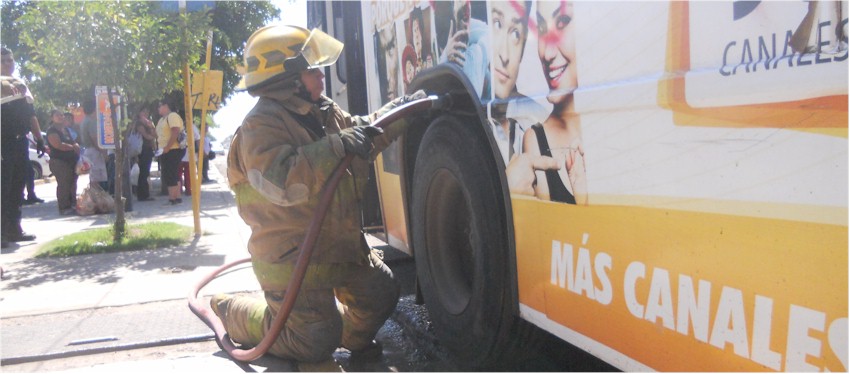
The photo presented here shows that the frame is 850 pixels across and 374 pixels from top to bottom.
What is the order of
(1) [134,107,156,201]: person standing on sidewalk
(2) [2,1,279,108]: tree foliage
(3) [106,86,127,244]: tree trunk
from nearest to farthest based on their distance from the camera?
(2) [2,1,279,108]: tree foliage
(3) [106,86,127,244]: tree trunk
(1) [134,107,156,201]: person standing on sidewalk

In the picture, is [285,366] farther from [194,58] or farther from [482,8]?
[194,58]

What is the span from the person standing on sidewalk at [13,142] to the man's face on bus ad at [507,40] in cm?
589

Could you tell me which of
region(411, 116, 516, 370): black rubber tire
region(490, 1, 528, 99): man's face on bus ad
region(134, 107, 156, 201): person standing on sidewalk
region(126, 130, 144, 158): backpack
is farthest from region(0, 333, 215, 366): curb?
region(126, 130, 144, 158): backpack

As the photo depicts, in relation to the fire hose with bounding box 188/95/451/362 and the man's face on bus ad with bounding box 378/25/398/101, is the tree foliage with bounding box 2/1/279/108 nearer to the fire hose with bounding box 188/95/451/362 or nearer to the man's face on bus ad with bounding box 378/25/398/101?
the man's face on bus ad with bounding box 378/25/398/101

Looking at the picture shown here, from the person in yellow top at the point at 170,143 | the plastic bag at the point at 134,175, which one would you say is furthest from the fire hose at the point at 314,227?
the plastic bag at the point at 134,175

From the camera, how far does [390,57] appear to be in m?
4.34

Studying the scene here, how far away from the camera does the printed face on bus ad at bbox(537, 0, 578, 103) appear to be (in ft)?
8.14

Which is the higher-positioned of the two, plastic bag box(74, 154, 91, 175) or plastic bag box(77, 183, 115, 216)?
plastic bag box(74, 154, 91, 175)

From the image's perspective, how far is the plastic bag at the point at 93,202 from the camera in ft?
35.0

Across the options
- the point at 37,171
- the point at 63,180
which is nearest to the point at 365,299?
the point at 63,180

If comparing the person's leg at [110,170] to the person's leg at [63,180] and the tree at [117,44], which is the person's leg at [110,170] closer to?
the person's leg at [63,180]

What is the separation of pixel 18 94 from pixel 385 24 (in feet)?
15.1

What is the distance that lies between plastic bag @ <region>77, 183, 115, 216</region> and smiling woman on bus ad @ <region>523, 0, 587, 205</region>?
9.36 meters

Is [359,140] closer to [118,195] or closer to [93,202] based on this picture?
[118,195]
